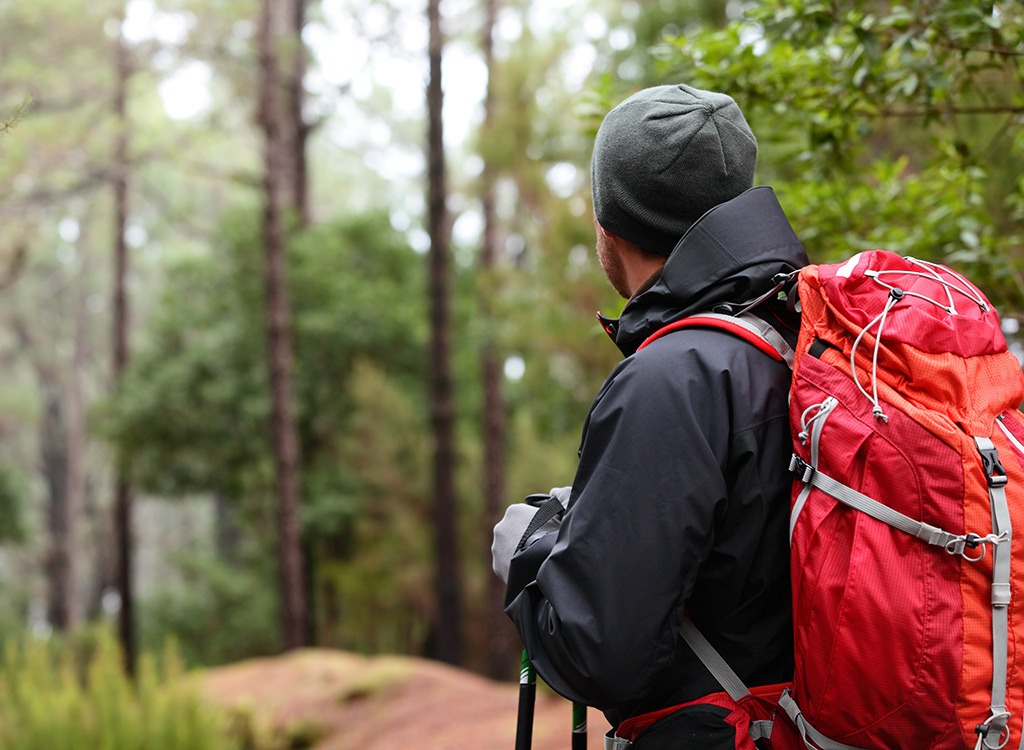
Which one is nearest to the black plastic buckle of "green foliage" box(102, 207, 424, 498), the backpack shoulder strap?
the backpack shoulder strap

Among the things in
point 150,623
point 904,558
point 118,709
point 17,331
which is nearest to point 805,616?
point 904,558

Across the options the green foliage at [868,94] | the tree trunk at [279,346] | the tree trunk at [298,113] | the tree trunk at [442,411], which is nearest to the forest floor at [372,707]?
the tree trunk at [279,346]

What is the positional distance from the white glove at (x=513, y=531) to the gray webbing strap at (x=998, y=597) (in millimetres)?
641

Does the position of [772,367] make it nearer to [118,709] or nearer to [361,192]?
[118,709]

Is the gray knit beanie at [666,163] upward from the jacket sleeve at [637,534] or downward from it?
upward

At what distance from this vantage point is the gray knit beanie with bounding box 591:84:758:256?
1728mm

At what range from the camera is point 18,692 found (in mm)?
6457

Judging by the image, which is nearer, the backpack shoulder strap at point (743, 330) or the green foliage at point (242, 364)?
the backpack shoulder strap at point (743, 330)

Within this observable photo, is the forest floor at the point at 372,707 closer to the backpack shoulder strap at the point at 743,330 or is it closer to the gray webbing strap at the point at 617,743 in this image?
the gray webbing strap at the point at 617,743

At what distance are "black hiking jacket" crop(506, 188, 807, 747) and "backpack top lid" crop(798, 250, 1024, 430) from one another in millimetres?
117

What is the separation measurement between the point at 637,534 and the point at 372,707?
27.8 feet

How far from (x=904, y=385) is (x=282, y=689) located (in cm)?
965

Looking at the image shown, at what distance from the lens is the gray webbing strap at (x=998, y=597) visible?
1.46 meters

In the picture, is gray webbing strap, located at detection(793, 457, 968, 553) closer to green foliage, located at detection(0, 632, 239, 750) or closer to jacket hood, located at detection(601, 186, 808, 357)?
jacket hood, located at detection(601, 186, 808, 357)
